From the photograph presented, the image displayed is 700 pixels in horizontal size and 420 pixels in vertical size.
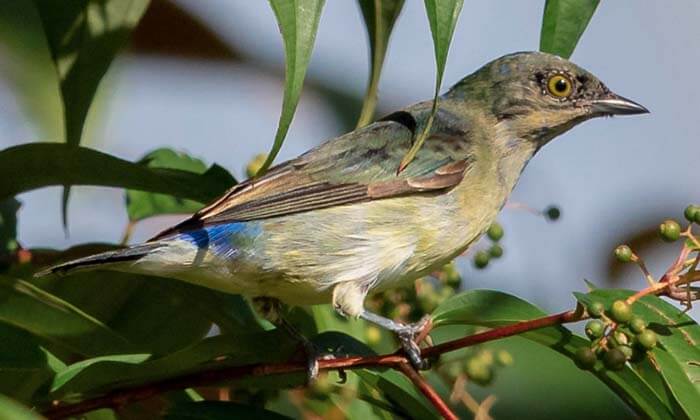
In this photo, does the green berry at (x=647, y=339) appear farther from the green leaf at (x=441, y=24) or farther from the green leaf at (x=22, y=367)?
the green leaf at (x=22, y=367)

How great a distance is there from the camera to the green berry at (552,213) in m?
4.07

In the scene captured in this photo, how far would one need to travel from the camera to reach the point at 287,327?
348 centimetres

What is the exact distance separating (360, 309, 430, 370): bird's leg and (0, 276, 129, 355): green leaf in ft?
2.44

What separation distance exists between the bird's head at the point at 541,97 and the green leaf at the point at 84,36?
1.71 meters

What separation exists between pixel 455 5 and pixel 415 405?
42.6 inches

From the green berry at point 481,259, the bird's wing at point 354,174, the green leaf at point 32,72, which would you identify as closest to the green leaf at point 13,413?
the bird's wing at point 354,174

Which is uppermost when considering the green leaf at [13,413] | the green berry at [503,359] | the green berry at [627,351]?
the green leaf at [13,413]

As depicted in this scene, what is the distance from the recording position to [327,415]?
362 cm

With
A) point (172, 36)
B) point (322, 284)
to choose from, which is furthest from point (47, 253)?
point (172, 36)

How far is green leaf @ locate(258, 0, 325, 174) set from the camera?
2.53m

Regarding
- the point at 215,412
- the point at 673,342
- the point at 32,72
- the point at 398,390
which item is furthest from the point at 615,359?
the point at 32,72

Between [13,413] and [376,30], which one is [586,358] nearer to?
[376,30]

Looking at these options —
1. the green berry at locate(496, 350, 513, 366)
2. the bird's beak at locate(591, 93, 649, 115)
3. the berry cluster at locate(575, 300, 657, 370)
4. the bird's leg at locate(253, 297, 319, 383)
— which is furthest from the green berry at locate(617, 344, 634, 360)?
the bird's beak at locate(591, 93, 649, 115)

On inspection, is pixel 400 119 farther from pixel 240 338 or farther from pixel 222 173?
pixel 240 338
